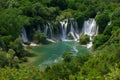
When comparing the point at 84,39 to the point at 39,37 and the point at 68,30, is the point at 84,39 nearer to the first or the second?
the point at 68,30

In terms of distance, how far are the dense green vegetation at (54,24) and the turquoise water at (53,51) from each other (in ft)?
6.34

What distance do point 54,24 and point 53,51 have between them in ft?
31.4

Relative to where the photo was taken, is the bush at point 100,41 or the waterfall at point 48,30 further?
the waterfall at point 48,30

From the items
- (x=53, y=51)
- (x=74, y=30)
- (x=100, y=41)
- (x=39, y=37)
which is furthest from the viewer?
(x=74, y=30)

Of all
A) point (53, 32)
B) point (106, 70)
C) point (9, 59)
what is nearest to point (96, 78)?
point (106, 70)

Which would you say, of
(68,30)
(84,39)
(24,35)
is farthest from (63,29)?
(24,35)

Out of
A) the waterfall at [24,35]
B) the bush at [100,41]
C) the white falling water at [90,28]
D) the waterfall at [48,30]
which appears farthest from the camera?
the white falling water at [90,28]

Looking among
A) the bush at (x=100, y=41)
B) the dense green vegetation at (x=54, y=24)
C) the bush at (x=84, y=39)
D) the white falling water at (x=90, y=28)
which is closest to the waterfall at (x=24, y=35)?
the dense green vegetation at (x=54, y=24)

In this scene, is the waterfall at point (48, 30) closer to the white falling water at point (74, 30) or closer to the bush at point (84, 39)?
the white falling water at point (74, 30)

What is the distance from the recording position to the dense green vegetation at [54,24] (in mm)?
26281

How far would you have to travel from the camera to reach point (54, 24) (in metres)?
58.1

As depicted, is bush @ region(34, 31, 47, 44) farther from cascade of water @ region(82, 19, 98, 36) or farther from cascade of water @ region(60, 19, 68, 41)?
cascade of water @ region(82, 19, 98, 36)

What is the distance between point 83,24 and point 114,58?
100 feet

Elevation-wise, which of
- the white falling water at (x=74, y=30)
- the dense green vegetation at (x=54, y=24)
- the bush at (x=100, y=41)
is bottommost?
the white falling water at (x=74, y=30)
